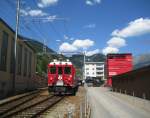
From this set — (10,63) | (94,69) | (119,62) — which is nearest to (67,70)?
(10,63)

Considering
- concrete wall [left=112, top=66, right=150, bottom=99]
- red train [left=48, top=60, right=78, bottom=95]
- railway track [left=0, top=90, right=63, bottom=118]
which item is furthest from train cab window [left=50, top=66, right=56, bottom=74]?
railway track [left=0, top=90, right=63, bottom=118]

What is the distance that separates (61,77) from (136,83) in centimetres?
723

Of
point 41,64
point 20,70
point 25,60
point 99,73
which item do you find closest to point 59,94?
point 20,70

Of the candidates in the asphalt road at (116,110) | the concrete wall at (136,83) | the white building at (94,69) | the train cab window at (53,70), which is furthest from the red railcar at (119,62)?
the white building at (94,69)

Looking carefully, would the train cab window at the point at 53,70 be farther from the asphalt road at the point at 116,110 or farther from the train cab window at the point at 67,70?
the asphalt road at the point at 116,110

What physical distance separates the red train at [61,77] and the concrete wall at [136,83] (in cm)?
610

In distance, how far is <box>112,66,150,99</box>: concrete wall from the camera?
2725cm

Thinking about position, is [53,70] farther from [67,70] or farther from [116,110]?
[116,110]

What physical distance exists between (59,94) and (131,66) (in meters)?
15.9

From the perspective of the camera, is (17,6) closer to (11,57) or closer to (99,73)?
(11,57)

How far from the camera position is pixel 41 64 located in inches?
4473

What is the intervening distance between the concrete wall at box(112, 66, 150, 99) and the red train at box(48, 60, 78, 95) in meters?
6.10

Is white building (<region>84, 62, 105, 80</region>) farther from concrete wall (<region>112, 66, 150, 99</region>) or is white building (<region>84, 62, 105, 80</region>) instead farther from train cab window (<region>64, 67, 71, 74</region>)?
train cab window (<region>64, 67, 71, 74</region>)

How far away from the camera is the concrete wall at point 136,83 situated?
27.2m
